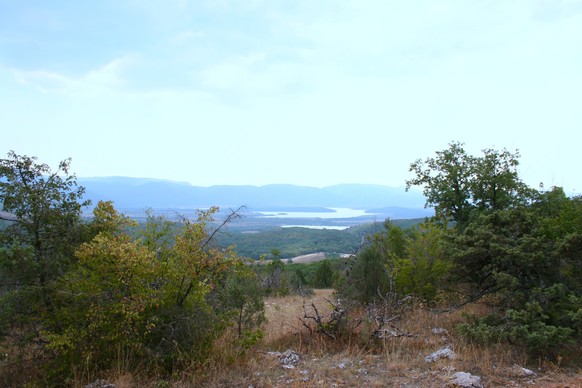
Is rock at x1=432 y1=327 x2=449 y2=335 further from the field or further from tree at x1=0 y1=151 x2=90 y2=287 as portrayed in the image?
tree at x1=0 y1=151 x2=90 y2=287

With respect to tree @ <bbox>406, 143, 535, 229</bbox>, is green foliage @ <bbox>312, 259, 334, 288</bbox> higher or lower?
lower

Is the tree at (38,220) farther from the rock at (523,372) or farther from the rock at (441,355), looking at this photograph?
the rock at (523,372)

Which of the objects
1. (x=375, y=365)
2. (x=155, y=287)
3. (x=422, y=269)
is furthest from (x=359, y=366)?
(x=422, y=269)

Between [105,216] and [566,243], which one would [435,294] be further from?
[105,216]

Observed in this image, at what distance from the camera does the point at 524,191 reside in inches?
470

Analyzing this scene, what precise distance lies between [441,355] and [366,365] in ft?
3.85

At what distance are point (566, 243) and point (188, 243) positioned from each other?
236 inches

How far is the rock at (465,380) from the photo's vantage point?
4.84m

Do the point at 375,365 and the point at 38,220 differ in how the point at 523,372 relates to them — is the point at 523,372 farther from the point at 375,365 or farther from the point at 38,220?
the point at 38,220

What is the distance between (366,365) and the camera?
587 centimetres

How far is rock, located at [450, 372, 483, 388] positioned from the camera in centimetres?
484

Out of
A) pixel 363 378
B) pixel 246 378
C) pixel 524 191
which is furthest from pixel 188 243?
pixel 524 191

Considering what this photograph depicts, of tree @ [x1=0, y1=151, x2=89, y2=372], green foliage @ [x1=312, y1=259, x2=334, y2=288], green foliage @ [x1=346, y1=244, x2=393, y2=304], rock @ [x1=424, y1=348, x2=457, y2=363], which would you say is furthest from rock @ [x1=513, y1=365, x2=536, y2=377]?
green foliage @ [x1=312, y1=259, x2=334, y2=288]

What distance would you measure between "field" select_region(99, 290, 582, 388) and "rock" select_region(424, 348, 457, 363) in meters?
0.06
